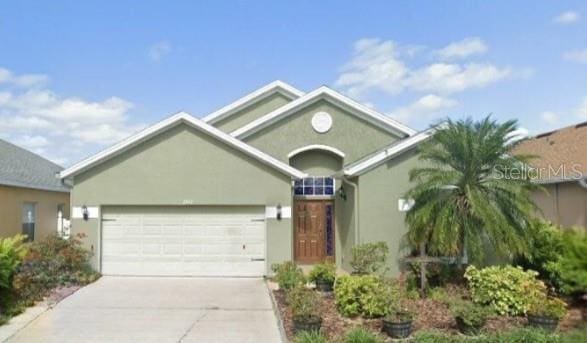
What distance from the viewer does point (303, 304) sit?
9.62 metres

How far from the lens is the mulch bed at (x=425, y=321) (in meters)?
9.54

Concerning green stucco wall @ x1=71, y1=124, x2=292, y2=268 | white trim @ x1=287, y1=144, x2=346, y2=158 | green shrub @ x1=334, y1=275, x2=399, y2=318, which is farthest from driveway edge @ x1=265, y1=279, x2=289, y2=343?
white trim @ x1=287, y1=144, x2=346, y2=158

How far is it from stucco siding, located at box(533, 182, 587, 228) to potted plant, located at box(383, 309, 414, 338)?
24.5ft

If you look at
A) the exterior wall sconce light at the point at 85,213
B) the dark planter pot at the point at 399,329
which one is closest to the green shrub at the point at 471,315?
the dark planter pot at the point at 399,329

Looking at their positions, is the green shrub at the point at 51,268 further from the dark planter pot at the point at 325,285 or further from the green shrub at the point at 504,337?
the green shrub at the point at 504,337

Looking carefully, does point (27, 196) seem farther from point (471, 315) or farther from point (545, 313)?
point (545, 313)

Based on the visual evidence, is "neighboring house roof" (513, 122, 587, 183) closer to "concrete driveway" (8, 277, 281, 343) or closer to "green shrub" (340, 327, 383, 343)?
"green shrub" (340, 327, 383, 343)

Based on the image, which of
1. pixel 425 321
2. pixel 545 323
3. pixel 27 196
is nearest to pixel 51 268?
pixel 27 196

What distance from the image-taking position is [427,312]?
35.6 ft

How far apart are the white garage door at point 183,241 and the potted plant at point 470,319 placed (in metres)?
7.63

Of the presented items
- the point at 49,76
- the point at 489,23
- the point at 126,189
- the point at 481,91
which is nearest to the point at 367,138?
the point at 481,91

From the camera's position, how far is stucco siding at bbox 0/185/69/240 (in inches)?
673

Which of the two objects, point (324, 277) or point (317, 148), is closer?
point (324, 277)

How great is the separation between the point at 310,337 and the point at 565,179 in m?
10.6
